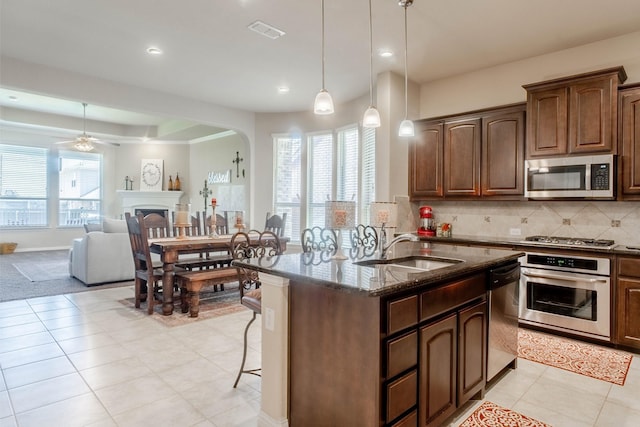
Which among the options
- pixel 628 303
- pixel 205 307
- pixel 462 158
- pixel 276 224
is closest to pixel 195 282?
pixel 205 307

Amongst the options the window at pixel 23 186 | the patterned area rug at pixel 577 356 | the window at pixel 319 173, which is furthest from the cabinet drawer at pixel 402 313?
the window at pixel 23 186

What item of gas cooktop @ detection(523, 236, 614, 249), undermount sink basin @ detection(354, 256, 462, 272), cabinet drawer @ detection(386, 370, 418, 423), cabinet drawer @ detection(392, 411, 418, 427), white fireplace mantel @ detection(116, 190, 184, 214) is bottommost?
cabinet drawer @ detection(392, 411, 418, 427)

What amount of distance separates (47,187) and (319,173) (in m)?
7.57

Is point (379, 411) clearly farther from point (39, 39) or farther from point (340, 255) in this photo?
point (39, 39)

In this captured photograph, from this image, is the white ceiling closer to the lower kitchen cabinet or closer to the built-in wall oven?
the built-in wall oven

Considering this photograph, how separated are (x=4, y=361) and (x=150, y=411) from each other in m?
1.65

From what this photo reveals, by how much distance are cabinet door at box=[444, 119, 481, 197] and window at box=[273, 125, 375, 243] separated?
124 centimetres

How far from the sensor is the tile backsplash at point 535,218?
12.1 feet

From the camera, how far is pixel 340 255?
2.53 metres

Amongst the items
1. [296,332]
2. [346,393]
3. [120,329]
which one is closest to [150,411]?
[296,332]

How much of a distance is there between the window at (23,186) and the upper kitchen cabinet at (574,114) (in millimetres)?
10807

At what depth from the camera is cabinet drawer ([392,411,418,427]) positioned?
5.67ft

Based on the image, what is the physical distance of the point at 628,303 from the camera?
3.20m

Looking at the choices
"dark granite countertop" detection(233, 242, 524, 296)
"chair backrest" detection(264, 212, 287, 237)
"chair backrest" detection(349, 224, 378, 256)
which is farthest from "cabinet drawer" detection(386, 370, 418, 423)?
"chair backrest" detection(264, 212, 287, 237)
